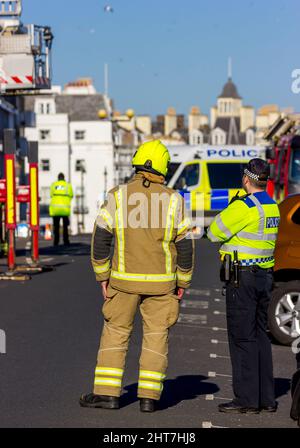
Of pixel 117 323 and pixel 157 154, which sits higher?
pixel 157 154

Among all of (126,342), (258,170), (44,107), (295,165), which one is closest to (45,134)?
(44,107)

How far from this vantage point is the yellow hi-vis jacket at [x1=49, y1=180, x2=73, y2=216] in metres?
28.5

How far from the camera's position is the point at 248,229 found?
851cm

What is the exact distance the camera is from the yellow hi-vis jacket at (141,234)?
8.30 metres

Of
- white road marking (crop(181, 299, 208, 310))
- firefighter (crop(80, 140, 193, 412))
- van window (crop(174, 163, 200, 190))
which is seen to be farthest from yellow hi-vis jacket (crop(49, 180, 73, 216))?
firefighter (crop(80, 140, 193, 412))

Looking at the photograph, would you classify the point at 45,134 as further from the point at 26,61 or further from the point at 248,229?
the point at 248,229

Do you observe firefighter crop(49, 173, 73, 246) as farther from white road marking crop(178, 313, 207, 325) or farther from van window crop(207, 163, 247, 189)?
white road marking crop(178, 313, 207, 325)

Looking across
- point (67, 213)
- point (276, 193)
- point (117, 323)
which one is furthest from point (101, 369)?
point (276, 193)

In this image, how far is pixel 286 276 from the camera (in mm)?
12461

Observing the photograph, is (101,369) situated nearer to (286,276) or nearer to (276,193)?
(286,276)

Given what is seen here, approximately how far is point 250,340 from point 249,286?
1.23ft

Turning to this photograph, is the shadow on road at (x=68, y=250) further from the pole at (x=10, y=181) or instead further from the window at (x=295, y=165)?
the window at (x=295, y=165)

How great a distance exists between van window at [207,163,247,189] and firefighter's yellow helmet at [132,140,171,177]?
26.9m
